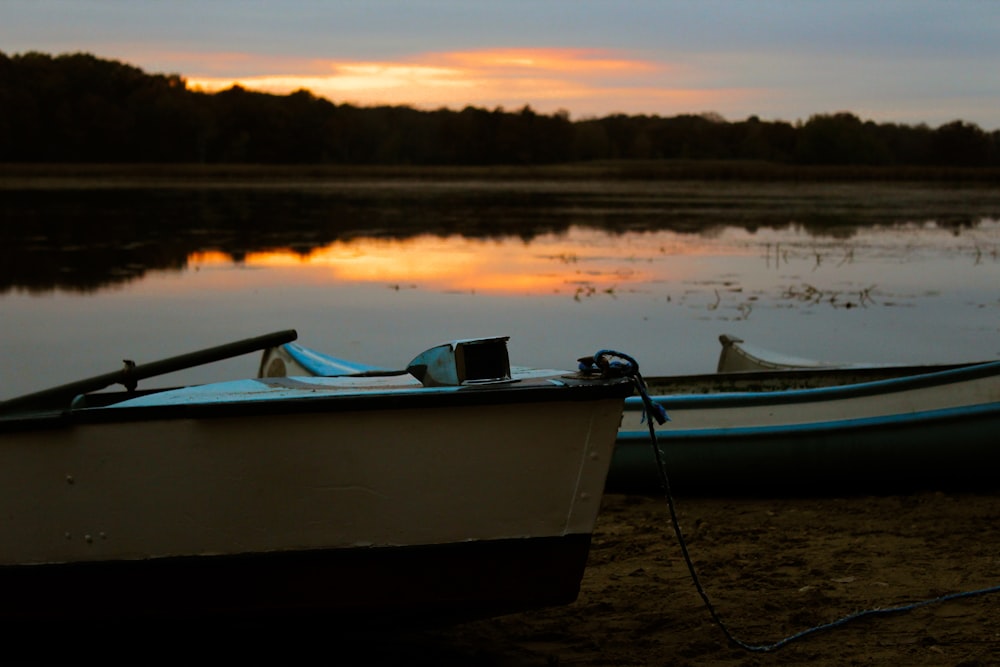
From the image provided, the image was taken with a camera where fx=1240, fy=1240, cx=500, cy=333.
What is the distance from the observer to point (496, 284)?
17766 mm

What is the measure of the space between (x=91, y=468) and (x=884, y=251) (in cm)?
2005

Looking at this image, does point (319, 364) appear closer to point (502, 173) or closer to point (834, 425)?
point (834, 425)

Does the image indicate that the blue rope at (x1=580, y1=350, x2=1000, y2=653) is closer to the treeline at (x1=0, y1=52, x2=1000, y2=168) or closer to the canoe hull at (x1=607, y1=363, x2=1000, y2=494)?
the canoe hull at (x1=607, y1=363, x2=1000, y2=494)

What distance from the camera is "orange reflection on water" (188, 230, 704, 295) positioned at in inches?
706

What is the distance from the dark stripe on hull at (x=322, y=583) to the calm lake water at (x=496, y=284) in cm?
631

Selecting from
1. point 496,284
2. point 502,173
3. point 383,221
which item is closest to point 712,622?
point 496,284

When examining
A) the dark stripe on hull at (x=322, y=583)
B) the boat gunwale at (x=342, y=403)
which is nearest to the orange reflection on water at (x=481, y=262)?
the dark stripe on hull at (x=322, y=583)

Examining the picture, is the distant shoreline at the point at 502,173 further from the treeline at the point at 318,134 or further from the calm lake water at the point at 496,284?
the calm lake water at the point at 496,284

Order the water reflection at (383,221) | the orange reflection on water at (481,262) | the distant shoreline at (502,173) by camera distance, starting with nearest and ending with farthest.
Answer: the orange reflection on water at (481,262) → the water reflection at (383,221) → the distant shoreline at (502,173)

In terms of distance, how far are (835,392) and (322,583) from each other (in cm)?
366

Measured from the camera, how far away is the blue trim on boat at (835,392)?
272 inches

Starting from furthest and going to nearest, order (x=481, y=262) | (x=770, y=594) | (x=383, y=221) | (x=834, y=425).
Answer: (x=383, y=221), (x=481, y=262), (x=834, y=425), (x=770, y=594)

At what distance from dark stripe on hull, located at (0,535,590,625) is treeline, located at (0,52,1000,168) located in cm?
6898

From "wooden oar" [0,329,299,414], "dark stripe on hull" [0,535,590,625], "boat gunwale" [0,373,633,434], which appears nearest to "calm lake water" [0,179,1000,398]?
"wooden oar" [0,329,299,414]
